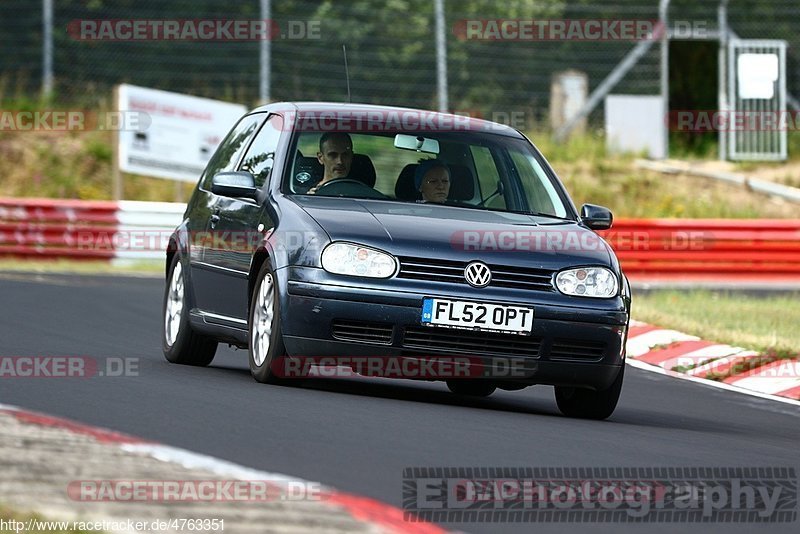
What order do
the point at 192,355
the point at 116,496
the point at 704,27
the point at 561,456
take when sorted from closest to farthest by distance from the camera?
1. the point at 116,496
2. the point at 561,456
3. the point at 192,355
4. the point at 704,27

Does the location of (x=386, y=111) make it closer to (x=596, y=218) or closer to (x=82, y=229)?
(x=596, y=218)

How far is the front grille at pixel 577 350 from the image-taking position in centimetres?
902

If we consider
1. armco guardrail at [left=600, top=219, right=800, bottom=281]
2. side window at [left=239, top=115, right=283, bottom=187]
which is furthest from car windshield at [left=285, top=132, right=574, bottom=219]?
armco guardrail at [left=600, top=219, right=800, bottom=281]

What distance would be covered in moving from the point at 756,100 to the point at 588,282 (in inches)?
825

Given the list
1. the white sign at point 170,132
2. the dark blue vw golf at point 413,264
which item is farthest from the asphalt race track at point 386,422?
the white sign at point 170,132

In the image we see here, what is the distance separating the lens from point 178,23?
1180 inches

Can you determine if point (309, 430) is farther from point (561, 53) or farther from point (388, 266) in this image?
point (561, 53)

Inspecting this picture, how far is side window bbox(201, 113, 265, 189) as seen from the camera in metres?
10.9

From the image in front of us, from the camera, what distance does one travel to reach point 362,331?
8.87 metres

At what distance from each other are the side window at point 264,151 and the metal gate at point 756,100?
62.3 feet

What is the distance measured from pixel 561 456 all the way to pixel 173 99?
2009cm

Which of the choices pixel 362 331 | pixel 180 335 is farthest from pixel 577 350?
pixel 180 335

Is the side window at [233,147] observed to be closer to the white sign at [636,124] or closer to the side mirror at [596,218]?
the side mirror at [596,218]

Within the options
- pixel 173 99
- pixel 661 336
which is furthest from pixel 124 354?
pixel 173 99
